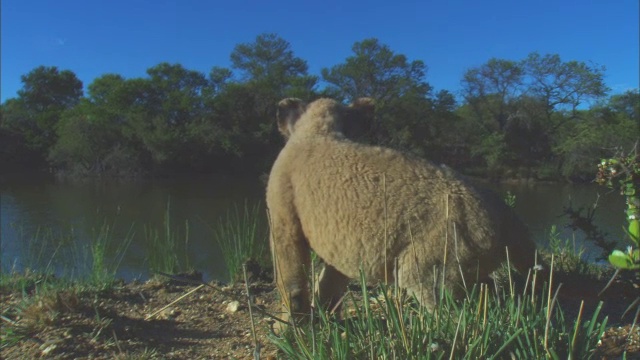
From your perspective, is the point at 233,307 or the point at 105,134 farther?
the point at 105,134

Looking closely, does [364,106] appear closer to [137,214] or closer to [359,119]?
[359,119]

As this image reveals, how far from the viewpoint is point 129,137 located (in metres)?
42.3

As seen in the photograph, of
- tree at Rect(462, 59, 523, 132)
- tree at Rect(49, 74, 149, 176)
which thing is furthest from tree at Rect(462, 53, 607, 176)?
tree at Rect(49, 74, 149, 176)

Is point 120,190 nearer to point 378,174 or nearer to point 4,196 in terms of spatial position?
point 4,196

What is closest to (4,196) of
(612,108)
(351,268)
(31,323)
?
(31,323)

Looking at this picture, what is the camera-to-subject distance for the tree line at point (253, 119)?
39281 mm

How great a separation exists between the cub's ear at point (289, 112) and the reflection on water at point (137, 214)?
2341 mm

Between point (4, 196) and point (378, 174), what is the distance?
85.7 feet

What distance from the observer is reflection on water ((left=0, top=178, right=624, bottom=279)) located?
7.71m

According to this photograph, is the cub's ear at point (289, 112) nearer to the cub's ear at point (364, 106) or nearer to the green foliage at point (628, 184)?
the cub's ear at point (364, 106)

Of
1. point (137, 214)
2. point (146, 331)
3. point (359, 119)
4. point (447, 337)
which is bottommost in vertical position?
point (137, 214)

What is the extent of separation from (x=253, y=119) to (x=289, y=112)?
40.1 metres

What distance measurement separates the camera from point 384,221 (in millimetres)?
2896

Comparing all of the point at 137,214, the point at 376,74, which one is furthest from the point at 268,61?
the point at 137,214
